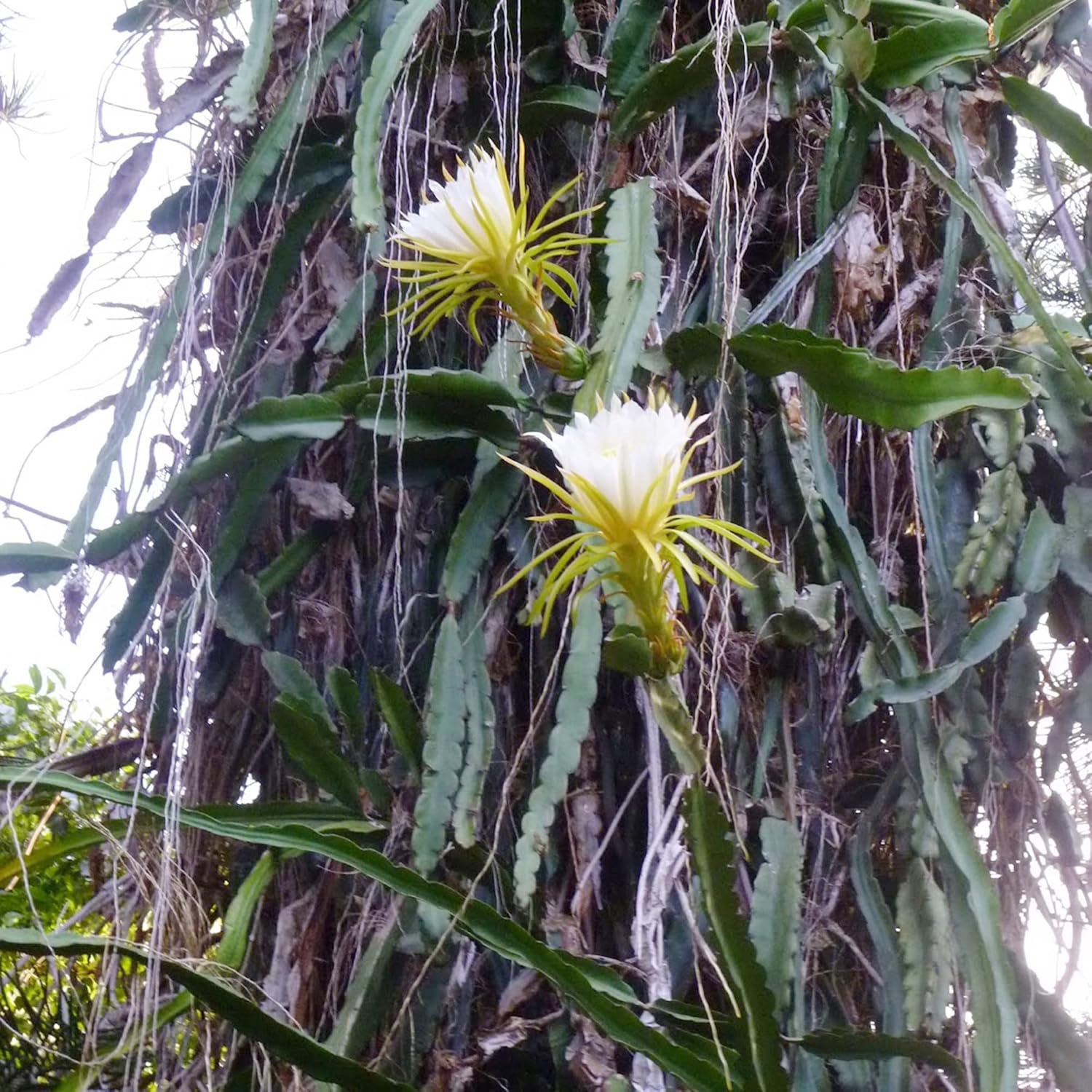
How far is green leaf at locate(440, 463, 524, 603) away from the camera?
927 millimetres

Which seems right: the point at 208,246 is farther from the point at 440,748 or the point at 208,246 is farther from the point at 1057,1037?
the point at 1057,1037

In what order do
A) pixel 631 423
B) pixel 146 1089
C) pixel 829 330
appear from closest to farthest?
pixel 631 423 → pixel 146 1089 → pixel 829 330

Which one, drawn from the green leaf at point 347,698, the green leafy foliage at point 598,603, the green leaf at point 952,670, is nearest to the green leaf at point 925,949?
the green leafy foliage at point 598,603

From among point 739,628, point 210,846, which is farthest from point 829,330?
point 210,846

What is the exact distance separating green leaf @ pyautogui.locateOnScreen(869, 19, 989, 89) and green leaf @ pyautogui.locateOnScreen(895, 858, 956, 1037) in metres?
0.68

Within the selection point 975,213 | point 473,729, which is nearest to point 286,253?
point 473,729

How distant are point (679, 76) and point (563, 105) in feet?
0.42

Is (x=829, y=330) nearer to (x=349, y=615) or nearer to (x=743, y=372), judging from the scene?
(x=743, y=372)

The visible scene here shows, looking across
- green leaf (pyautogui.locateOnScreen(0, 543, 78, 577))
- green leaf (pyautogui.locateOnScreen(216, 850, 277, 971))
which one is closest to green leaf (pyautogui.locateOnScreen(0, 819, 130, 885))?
green leaf (pyautogui.locateOnScreen(216, 850, 277, 971))

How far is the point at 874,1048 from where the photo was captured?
760mm

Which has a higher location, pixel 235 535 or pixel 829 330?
pixel 829 330

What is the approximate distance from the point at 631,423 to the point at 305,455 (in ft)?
1.92

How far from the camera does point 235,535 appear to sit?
102 cm

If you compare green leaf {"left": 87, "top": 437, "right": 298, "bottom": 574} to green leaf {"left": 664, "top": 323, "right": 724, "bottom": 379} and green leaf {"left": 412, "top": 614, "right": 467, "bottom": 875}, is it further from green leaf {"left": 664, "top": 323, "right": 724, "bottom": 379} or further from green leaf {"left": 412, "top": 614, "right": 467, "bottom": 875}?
green leaf {"left": 664, "top": 323, "right": 724, "bottom": 379}
